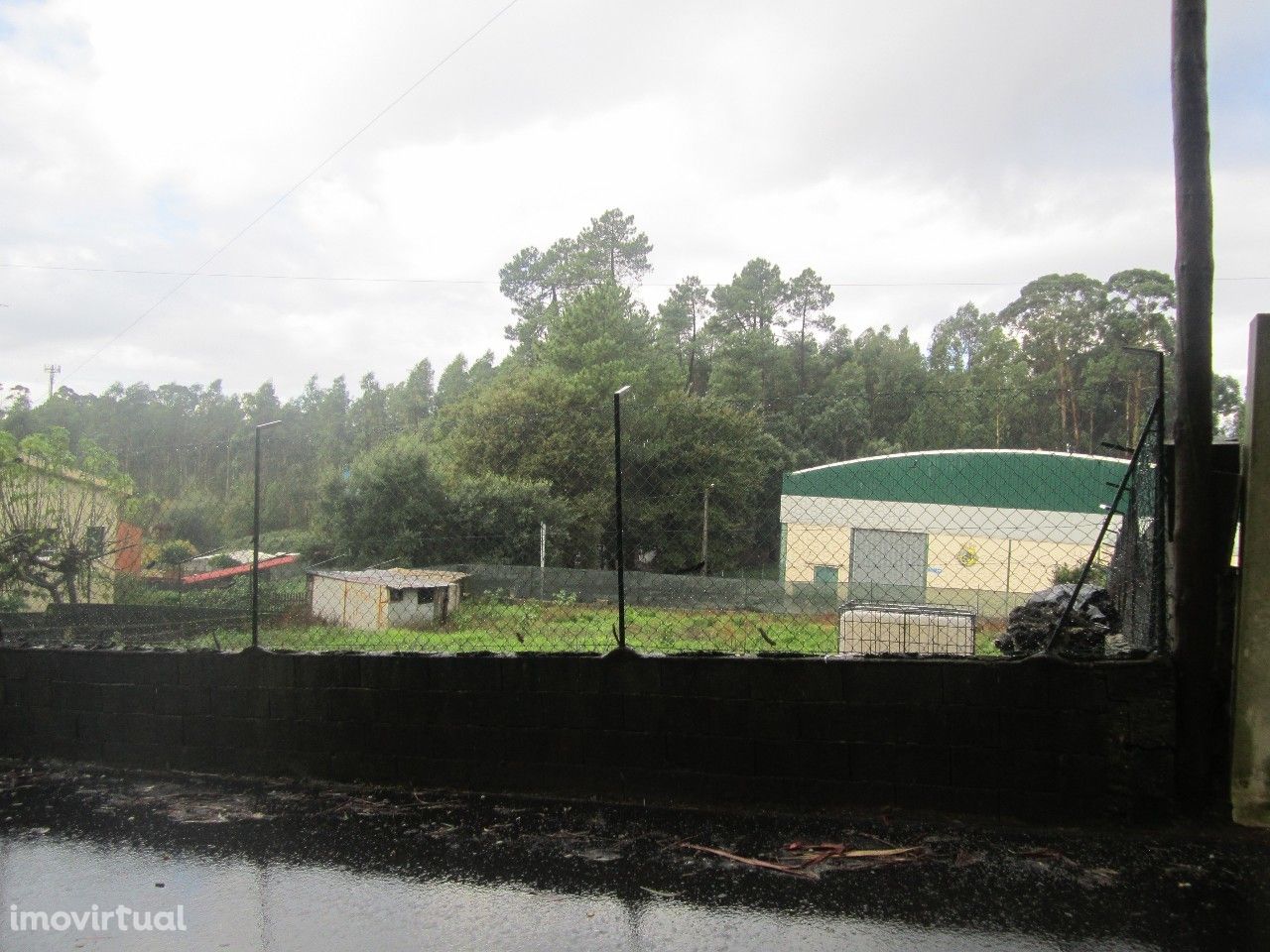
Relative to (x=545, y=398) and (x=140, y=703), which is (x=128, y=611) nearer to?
(x=140, y=703)

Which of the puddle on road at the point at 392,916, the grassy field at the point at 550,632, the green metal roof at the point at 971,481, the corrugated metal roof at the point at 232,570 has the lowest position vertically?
the puddle on road at the point at 392,916

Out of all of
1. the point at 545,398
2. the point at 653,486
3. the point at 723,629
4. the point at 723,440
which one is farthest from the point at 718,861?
the point at 545,398

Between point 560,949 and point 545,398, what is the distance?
94.1 ft

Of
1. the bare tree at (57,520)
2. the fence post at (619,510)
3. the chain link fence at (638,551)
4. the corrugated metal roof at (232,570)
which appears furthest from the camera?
the bare tree at (57,520)

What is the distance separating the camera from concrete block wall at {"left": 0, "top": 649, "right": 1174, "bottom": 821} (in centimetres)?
427

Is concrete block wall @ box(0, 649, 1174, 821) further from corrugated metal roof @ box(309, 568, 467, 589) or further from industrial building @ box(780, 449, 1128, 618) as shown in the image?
industrial building @ box(780, 449, 1128, 618)

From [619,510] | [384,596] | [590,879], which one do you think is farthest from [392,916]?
[384,596]

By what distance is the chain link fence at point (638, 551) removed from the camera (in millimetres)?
5754

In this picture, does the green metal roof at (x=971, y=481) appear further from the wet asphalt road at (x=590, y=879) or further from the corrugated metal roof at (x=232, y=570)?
the corrugated metal roof at (x=232, y=570)

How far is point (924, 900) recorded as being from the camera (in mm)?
3506

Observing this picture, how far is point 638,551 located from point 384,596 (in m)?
2.05

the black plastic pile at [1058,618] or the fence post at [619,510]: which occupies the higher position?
the fence post at [619,510]

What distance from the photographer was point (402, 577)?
6.63m

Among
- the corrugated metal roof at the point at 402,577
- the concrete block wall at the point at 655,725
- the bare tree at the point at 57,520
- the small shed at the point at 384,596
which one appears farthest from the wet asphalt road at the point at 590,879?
the bare tree at the point at 57,520
